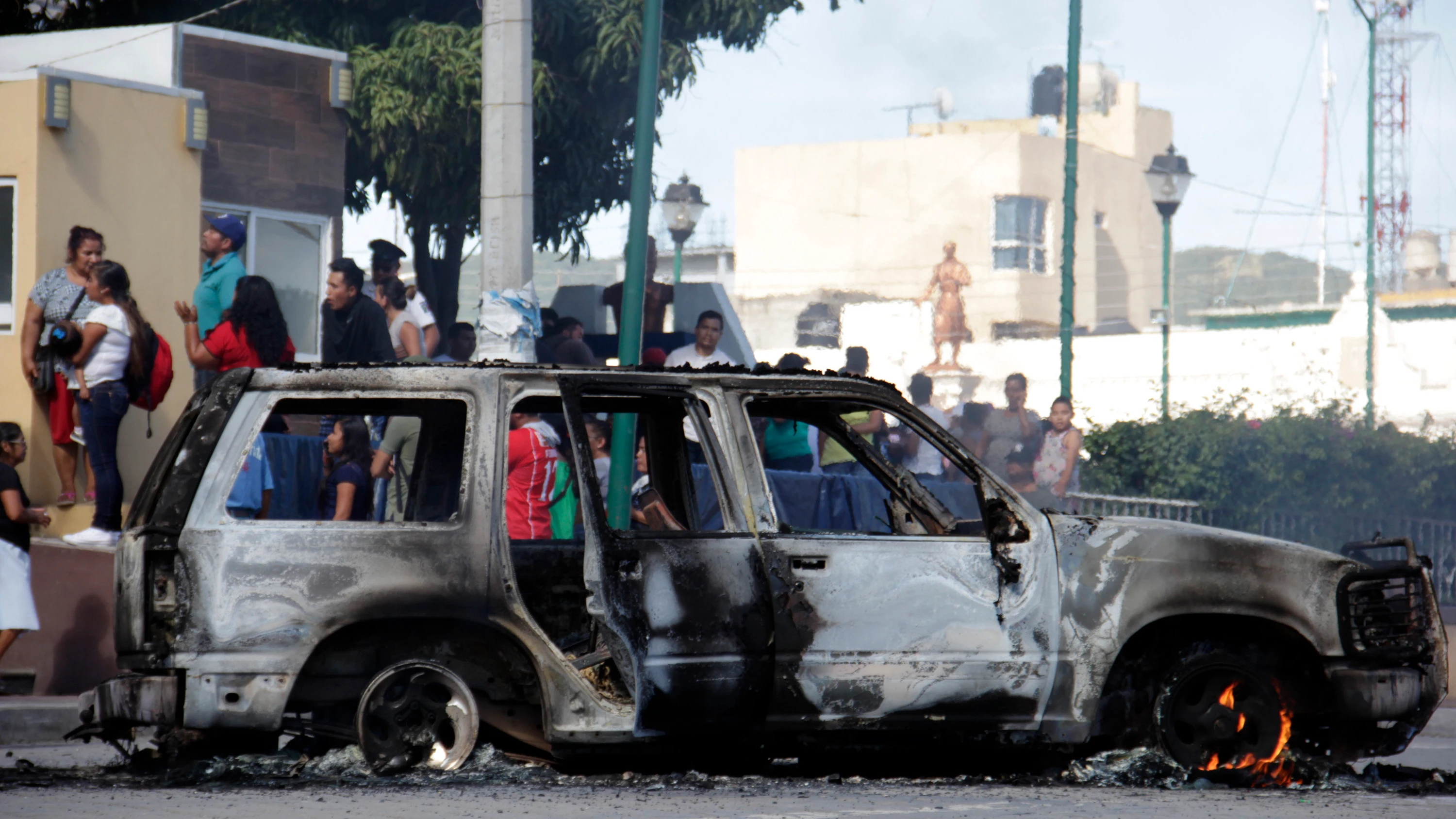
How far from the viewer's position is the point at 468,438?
6.50 m

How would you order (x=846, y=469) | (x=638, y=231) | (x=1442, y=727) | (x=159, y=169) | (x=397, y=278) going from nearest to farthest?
(x=638, y=231) → (x=1442, y=727) → (x=846, y=469) → (x=397, y=278) → (x=159, y=169)

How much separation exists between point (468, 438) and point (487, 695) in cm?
99

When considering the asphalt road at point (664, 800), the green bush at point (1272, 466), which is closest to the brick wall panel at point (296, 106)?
the green bush at point (1272, 466)

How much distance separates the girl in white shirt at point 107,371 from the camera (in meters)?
11.2

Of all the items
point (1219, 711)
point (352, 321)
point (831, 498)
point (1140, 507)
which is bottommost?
point (1219, 711)

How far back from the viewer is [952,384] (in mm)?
46438

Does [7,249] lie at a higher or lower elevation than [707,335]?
higher

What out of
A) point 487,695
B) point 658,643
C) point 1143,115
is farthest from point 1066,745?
point 1143,115

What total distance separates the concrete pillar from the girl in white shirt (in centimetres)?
280

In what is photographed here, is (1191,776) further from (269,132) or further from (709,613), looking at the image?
(269,132)

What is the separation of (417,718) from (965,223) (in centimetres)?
4374

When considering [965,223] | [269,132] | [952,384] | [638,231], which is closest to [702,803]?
[638,231]

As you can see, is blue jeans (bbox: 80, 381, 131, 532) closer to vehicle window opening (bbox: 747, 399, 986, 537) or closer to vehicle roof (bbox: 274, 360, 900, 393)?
vehicle window opening (bbox: 747, 399, 986, 537)

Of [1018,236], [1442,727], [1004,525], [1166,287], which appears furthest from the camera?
[1018,236]
